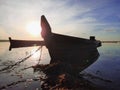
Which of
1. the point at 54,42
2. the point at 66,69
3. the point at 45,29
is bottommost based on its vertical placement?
the point at 66,69

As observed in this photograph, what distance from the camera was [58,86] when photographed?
933 cm

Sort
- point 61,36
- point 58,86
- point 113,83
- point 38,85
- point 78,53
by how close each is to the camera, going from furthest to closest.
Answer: point 78,53 < point 61,36 < point 113,83 < point 38,85 < point 58,86

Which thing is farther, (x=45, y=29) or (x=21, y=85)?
(x=45, y=29)

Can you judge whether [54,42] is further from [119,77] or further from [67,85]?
[119,77]

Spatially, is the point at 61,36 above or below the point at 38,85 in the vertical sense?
above

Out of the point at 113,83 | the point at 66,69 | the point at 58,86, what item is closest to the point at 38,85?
the point at 58,86

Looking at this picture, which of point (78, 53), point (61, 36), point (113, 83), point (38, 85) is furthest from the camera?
point (78, 53)

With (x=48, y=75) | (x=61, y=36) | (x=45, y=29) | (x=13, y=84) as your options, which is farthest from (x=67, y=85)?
(x=45, y=29)

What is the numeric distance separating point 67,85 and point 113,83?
396 centimetres

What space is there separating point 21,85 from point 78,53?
6.21 meters

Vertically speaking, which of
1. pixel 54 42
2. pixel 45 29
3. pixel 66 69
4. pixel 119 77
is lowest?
pixel 119 77

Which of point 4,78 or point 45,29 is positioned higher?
point 45,29

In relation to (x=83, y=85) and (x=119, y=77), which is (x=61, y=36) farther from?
(x=119, y=77)

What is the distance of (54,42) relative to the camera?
13508 mm
